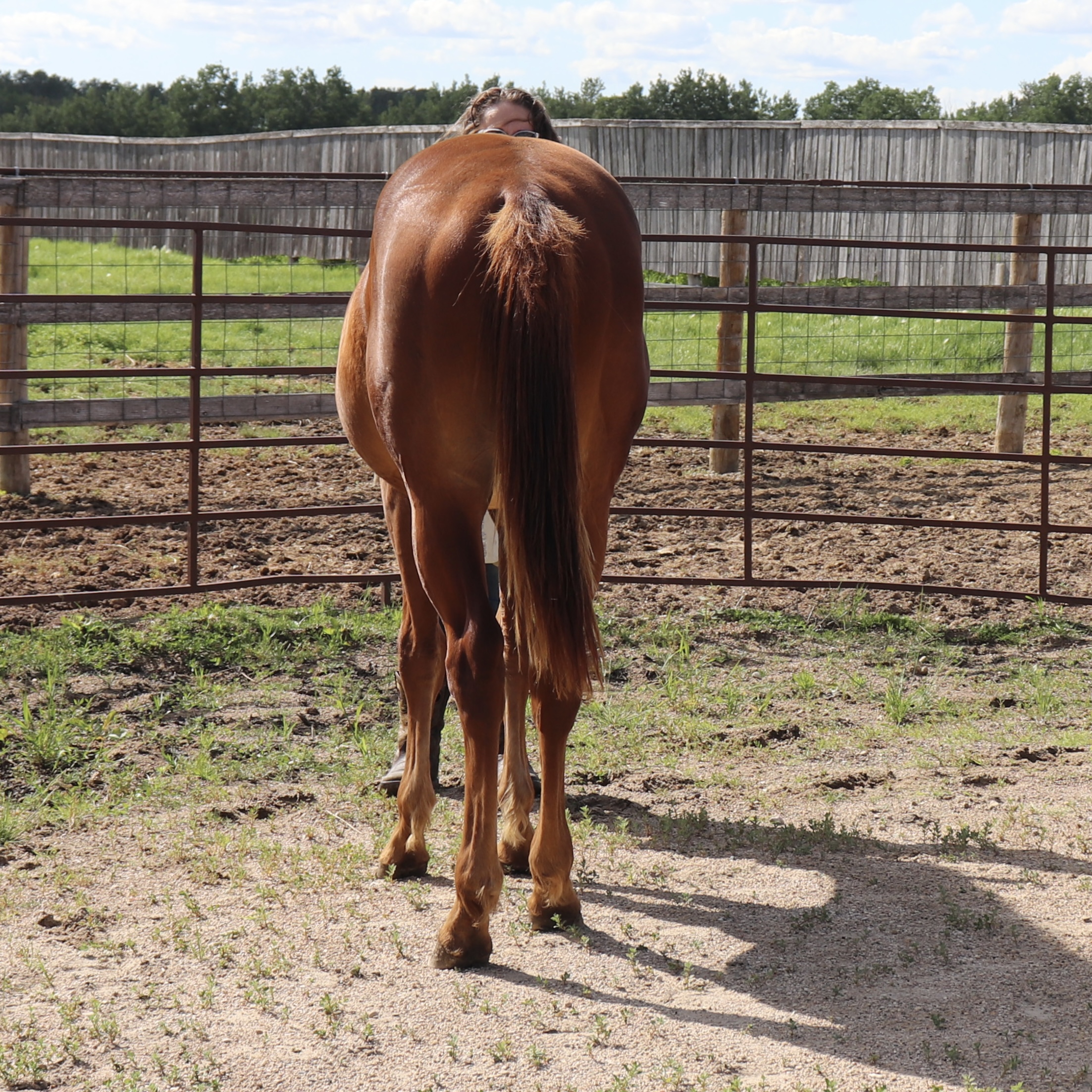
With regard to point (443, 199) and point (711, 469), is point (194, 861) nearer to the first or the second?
point (443, 199)

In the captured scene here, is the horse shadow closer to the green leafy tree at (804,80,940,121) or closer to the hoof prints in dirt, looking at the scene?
the hoof prints in dirt

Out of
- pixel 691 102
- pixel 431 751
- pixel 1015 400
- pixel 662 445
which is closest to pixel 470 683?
pixel 431 751

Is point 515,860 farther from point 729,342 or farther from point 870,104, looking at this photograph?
point 870,104

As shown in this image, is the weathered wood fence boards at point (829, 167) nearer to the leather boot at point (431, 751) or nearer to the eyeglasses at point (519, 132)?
the eyeglasses at point (519, 132)

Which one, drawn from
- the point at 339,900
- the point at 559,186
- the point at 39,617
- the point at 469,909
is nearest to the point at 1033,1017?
the point at 469,909

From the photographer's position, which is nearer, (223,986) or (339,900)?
(223,986)

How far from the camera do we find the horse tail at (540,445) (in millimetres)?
2688

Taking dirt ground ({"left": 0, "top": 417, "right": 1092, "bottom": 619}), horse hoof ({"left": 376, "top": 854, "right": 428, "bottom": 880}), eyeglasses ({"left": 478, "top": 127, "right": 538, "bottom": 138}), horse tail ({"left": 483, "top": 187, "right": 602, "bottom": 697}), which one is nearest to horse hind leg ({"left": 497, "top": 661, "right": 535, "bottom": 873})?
horse hoof ({"left": 376, "top": 854, "right": 428, "bottom": 880})

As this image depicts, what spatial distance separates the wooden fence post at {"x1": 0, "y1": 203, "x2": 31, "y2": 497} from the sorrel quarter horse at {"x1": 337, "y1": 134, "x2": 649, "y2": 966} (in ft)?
16.5

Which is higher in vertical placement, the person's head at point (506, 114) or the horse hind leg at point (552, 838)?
the person's head at point (506, 114)

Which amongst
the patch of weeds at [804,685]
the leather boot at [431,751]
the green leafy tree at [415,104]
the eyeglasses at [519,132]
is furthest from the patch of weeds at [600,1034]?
the green leafy tree at [415,104]

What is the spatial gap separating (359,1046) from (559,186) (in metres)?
2.02

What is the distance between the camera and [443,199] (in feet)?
9.56

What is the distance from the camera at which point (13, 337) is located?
7.36 metres
